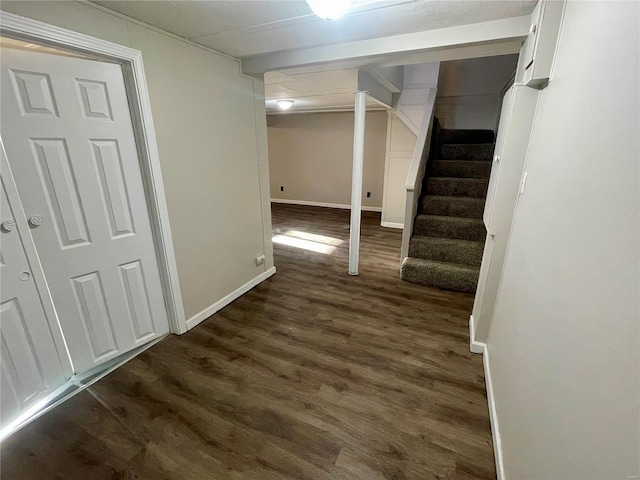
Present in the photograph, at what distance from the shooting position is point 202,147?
2225mm

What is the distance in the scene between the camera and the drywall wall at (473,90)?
420 centimetres

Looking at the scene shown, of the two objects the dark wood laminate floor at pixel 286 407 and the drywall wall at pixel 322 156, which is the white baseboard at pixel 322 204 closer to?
the drywall wall at pixel 322 156

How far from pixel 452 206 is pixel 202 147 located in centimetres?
276

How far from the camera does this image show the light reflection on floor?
13.8 feet

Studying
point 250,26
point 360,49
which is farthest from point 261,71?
point 360,49

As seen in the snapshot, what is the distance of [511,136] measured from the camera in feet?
5.31

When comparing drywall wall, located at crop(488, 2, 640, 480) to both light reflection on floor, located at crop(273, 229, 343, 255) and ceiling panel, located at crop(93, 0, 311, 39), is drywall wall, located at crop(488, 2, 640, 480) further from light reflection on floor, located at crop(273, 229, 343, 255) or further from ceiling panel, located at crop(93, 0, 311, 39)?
light reflection on floor, located at crop(273, 229, 343, 255)

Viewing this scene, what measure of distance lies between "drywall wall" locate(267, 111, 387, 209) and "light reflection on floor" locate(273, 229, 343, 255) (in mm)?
2118

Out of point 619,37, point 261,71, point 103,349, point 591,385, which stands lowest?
point 103,349

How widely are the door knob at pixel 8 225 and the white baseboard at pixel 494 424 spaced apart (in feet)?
8.32

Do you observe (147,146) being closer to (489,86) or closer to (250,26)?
(250,26)

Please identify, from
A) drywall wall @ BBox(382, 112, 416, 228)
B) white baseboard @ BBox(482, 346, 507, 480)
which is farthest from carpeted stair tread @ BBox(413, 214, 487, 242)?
white baseboard @ BBox(482, 346, 507, 480)

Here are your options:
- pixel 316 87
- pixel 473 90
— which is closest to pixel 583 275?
pixel 316 87

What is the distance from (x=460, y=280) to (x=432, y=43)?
213cm
